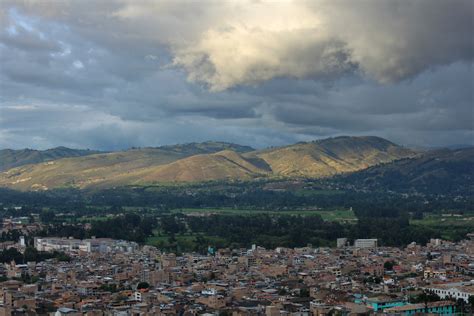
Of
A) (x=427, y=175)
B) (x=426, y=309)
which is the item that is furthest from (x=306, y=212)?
(x=427, y=175)

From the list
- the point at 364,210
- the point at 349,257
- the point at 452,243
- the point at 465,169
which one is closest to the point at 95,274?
the point at 349,257

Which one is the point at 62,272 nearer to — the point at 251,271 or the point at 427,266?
the point at 251,271

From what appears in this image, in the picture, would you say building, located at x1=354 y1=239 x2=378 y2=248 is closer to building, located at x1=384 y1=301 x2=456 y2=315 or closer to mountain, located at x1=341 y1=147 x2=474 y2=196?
building, located at x1=384 y1=301 x2=456 y2=315

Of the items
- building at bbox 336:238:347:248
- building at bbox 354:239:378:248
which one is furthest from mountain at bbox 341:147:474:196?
building at bbox 336:238:347:248

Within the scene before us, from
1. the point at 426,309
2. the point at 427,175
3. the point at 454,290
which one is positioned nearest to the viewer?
the point at 426,309

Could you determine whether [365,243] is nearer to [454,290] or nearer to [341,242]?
[341,242]
